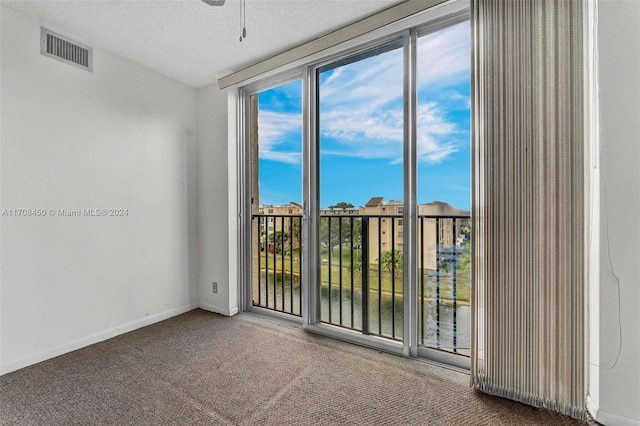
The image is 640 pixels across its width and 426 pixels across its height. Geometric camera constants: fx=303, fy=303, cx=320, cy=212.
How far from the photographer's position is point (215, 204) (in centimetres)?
316

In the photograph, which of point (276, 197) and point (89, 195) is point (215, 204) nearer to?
point (276, 197)

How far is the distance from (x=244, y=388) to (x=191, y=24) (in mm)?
2467

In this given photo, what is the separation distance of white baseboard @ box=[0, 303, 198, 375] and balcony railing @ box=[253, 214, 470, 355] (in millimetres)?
901

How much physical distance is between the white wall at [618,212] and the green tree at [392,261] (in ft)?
3.74

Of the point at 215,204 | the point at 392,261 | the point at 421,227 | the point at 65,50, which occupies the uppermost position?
the point at 65,50

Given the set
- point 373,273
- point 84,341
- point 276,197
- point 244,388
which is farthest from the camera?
point 276,197

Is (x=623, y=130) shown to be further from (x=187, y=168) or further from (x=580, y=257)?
(x=187, y=168)

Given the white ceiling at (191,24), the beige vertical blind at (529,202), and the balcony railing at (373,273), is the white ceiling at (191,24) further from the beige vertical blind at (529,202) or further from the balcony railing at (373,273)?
the balcony railing at (373,273)

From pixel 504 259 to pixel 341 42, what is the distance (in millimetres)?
1837

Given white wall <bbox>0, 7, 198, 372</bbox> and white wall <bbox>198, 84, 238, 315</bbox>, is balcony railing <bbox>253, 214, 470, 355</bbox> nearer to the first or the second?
white wall <bbox>198, 84, 238, 315</bbox>

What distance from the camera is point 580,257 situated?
1504 mm

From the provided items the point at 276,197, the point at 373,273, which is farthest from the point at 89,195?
the point at 373,273

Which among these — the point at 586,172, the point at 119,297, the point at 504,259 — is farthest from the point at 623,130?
the point at 119,297

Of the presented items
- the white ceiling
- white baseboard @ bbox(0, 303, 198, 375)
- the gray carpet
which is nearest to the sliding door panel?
the gray carpet
